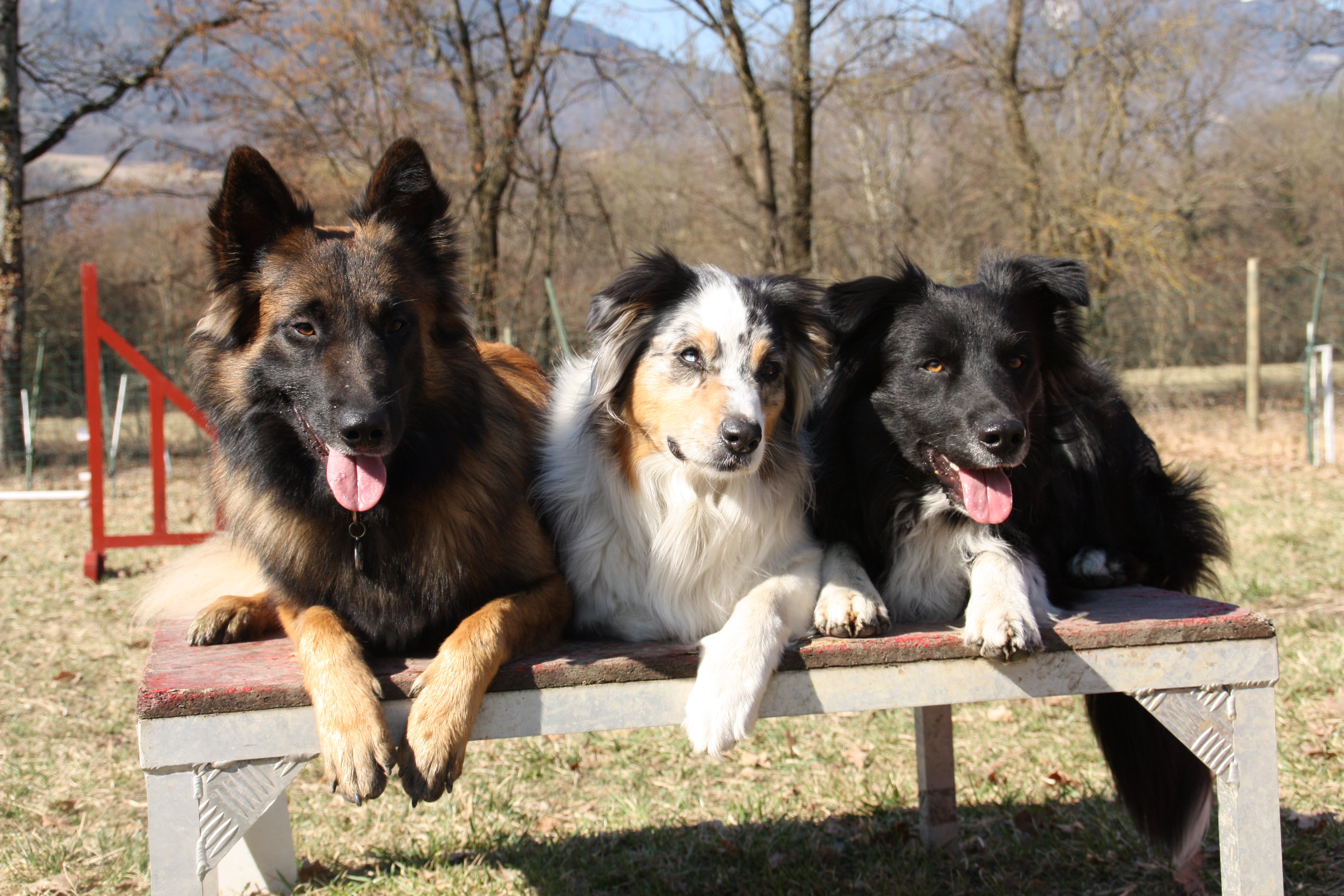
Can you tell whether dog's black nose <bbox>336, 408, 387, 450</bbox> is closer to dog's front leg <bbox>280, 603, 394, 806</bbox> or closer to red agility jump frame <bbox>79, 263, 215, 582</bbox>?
dog's front leg <bbox>280, 603, 394, 806</bbox>

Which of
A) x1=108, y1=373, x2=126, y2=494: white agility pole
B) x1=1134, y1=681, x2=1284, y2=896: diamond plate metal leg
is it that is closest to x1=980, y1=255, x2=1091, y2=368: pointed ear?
x1=1134, y1=681, x2=1284, y2=896: diamond plate metal leg

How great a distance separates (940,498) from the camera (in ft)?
9.74

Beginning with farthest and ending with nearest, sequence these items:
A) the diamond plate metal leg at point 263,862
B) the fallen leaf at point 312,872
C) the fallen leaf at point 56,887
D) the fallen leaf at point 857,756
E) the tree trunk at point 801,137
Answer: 1. the tree trunk at point 801,137
2. the fallen leaf at point 857,756
3. the fallen leaf at point 312,872
4. the diamond plate metal leg at point 263,862
5. the fallen leaf at point 56,887

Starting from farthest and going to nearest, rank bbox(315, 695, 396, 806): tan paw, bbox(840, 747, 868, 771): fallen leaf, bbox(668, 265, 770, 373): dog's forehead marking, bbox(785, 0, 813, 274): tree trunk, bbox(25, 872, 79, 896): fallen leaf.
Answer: bbox(785, 0, 813, 274): tree trunk < bbox(840, 747, 868, 771): fallen leaf < bbox(25, 872, 79, 896): fallen leaf < bbox(668, 265, 770, 373): dog's forehead marking < bbox(315, 695, 396, 806): tan paw

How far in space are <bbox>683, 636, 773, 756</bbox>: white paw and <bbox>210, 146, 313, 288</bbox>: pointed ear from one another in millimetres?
1645

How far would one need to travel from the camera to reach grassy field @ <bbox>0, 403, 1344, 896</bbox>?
3.30 metres

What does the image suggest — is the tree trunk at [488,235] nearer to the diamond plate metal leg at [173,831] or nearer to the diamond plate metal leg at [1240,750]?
the diamond plate metal leg at [173,831]

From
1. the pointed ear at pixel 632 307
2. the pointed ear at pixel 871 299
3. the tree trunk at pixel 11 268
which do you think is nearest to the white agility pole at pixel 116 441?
the tree trunk at pixel 11 268

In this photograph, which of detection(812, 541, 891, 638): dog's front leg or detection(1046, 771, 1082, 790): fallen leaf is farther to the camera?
detection(1046, 771, 1082, 790): fallen leaf

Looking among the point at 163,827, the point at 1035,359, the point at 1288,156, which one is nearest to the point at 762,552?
the point at 1035,359

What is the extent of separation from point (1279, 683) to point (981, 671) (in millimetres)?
3096

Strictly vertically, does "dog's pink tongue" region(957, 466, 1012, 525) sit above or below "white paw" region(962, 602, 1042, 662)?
above

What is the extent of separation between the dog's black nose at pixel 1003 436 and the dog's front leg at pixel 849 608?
0.53 meters

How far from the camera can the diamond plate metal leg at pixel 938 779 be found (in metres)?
3.48
